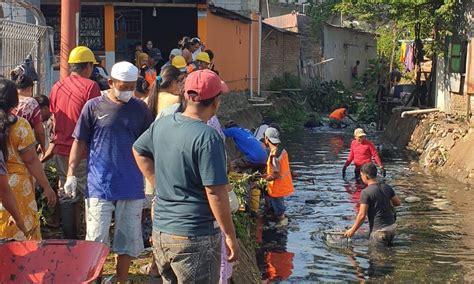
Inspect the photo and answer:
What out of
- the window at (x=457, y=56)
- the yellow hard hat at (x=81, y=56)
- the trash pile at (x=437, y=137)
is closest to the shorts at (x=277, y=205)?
the yellow hard hat at (x=81, y=56)

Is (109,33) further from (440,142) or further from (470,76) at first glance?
(470,76)

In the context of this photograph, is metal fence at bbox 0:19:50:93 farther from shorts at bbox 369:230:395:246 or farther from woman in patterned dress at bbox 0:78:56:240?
shorts at bbox 369:230:395:246

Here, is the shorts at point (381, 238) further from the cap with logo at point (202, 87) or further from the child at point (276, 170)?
the cap with logo at point (202, 87)

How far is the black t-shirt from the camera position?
1020cm

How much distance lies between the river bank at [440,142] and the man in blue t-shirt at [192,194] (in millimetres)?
12604

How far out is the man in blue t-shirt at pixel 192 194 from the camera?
14.5 feet

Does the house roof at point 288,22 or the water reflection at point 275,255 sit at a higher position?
the house roof at point 288,22

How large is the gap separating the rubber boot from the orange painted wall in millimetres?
15266

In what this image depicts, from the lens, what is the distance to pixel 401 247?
10789 millimetres

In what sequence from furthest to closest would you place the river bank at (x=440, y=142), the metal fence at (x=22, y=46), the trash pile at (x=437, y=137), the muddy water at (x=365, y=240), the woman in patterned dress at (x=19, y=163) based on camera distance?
the trash pile at (x=437, y=137), the river bank at (x=440, y=142), the muddy water at (x=365, y=240), the metal fence at (x=22, y=46), the woman in patterned dress at (x=19, y=163)

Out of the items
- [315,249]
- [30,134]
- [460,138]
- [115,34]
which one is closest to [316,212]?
[315,249]

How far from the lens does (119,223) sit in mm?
6035

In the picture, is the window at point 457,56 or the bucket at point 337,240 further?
the window at point 457,56

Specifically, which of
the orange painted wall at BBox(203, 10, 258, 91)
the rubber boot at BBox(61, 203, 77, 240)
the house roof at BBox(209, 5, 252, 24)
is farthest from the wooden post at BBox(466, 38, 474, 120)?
the rubber boot at BBox(61, 203, 77, 240)
